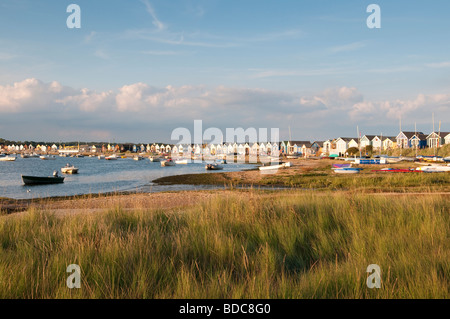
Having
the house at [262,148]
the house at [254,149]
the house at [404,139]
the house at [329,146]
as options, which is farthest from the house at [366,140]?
the house at [254,149]

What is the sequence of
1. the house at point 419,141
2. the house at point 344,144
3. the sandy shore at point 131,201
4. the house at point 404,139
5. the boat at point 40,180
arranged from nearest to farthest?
the sandy shore at point 131,201
the boat at point 40,180
the house at point 419,141
the house at point 404,139
the house at point 344,144

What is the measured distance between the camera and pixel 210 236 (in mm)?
6172

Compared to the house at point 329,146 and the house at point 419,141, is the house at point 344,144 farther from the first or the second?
the house at point 419,141

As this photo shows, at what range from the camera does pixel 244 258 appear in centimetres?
507

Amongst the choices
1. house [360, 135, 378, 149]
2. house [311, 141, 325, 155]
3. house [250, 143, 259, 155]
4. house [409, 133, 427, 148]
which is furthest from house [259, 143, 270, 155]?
house [409, 133, 427, 148]

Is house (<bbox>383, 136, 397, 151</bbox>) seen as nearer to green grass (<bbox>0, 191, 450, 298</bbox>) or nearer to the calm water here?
the calm water

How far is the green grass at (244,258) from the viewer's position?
157 inches

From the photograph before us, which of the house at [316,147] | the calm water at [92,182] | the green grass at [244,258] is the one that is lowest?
the calm water at [92,182]

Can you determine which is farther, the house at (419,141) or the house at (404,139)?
the house at (404,139)

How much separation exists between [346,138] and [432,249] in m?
127

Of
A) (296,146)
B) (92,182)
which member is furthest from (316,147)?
(92,182)

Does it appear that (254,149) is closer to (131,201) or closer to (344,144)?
(344,144)
